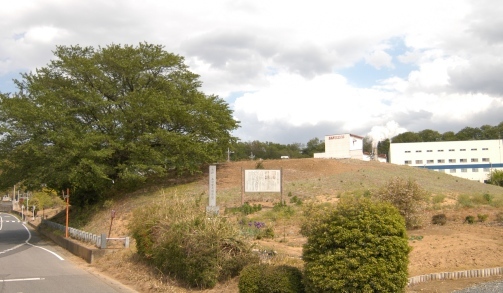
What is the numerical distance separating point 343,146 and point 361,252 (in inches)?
1787

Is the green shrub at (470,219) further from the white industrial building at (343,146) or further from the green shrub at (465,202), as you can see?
the white industrial building at (343,146)

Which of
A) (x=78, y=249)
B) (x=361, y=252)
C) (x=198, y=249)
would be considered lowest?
(x=78, y=249)

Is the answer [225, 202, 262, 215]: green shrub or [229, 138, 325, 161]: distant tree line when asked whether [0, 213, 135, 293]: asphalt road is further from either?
[229, 138, 325, 161]: distant tree line

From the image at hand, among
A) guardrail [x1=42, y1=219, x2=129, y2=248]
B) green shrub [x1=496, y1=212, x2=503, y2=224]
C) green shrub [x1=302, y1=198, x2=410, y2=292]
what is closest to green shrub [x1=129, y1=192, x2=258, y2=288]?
green shrub [x1=302, y1=198, x2=410, y2=292]

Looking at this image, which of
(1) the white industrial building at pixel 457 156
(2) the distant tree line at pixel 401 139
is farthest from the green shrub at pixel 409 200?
(2) the distant tree line at pixel 401 139

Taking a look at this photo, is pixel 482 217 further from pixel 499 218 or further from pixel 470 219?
pixel 499 218

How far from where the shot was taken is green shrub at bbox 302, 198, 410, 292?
665 centimetres

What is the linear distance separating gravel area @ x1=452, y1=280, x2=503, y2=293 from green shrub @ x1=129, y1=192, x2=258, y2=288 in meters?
3.95

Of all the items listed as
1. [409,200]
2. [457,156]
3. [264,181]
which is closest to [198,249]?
[409,200]

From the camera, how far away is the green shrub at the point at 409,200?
52.8 feet

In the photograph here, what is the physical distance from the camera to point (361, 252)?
6703mm

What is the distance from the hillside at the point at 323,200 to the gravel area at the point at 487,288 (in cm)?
125

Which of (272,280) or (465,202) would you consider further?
(465,202)

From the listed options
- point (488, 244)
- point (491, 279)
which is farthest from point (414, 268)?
point (488, 244)
